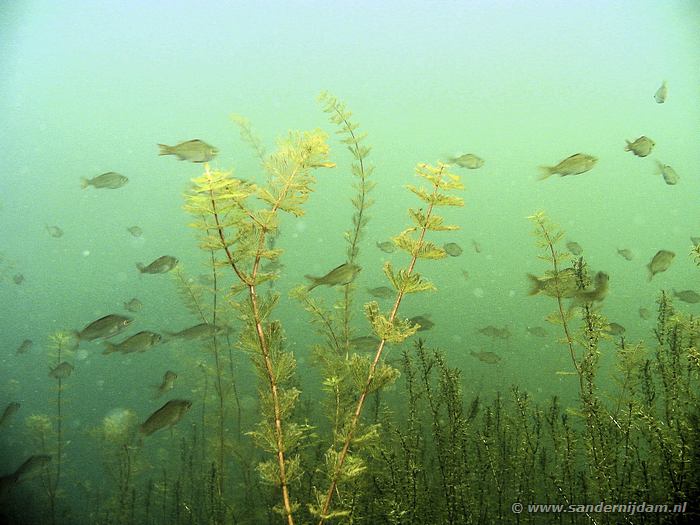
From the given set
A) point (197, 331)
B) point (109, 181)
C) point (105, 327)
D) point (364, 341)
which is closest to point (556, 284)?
point (364, 341)

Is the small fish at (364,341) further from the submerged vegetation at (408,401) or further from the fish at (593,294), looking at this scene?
the fish at (593,294)

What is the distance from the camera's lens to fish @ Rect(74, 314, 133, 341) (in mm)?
4684

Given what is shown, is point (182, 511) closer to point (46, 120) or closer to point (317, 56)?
point (317, 56)

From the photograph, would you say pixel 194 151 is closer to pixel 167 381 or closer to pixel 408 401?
pixel 167 381

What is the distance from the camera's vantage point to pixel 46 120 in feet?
249

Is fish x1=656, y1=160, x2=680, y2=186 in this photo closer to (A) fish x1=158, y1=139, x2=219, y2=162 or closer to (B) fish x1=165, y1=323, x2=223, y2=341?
(A) fish x1=158, y1=139, x2=219, y2=162

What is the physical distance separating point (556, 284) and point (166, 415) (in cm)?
430

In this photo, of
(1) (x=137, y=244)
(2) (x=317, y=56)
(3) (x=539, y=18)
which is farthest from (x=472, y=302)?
(1) (x=137, y=244)

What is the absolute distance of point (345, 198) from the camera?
5488 cm

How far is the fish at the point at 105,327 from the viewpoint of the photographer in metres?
4.68

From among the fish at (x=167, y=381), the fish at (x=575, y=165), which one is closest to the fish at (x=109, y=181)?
the fish at (x=167, y=381)

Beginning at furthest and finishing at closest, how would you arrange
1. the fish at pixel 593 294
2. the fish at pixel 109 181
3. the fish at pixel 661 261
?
the fish at pixel 109 181, the fish at pixel 661 261, the fish at pixel 593 294

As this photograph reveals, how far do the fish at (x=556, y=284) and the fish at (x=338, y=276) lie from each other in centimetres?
187

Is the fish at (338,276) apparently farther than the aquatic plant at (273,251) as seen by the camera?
Yes
